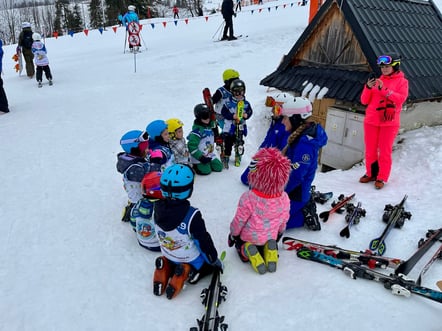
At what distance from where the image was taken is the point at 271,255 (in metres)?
3.39

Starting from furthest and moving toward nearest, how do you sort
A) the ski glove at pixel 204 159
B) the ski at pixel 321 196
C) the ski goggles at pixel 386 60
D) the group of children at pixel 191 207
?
1. the ski glove at pixel 204 159
2. the ski at pixel 321 196
3. the ski goggles at pixel 386 60
4. the group of children at pixel 191 207

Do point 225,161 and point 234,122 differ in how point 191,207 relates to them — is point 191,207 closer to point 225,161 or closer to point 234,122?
point 225,161

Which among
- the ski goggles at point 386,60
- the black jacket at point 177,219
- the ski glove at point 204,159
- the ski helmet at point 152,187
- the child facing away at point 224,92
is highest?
the ski goggles at point 386,60

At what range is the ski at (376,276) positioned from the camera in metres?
2.86

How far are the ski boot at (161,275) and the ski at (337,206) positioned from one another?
2.06 metres

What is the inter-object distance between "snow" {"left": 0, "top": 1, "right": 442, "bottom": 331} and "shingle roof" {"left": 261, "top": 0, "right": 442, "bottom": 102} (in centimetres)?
111

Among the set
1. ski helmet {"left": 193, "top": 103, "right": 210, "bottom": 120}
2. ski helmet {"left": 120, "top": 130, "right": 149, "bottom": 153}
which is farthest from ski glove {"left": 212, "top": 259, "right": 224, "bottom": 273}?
ski helmet {"left": 193, "top": 103, "right": 210, "bottom": 120}

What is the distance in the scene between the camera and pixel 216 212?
4.70 meters

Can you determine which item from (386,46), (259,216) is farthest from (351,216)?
(386,46)

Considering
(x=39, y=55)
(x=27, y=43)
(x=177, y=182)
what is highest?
(x=27, y=43)

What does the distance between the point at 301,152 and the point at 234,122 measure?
2.40 m

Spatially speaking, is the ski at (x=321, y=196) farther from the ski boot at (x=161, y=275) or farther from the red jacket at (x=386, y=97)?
the ski boot at (x=161, y=275)

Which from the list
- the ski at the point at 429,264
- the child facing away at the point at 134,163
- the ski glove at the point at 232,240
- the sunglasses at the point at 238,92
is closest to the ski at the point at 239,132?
the sunglasses at the point at 238,92

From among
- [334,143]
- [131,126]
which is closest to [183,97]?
[131,126]
